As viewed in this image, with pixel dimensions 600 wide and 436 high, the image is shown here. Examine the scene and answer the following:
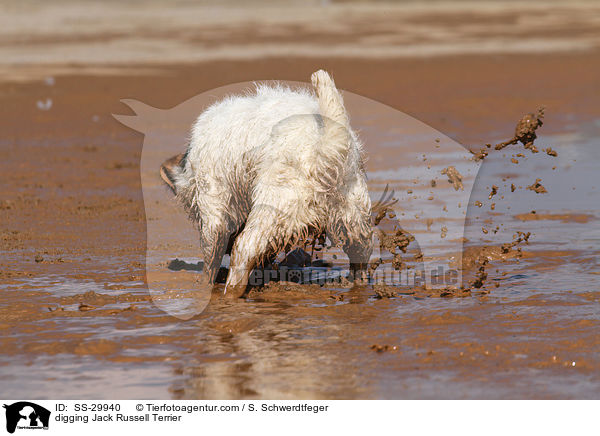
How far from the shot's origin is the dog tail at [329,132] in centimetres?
729

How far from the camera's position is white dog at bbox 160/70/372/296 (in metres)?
7.34

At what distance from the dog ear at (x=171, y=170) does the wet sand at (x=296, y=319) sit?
1.01m

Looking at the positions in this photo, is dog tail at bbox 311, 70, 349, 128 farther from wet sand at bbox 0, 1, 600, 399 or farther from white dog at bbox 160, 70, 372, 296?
wet sand at bbox 0, 1, 600, 399

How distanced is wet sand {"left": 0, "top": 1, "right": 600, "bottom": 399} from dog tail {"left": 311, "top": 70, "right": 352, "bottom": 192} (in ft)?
4.04

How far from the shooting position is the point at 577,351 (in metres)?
6.31

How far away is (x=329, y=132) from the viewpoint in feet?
24.0
